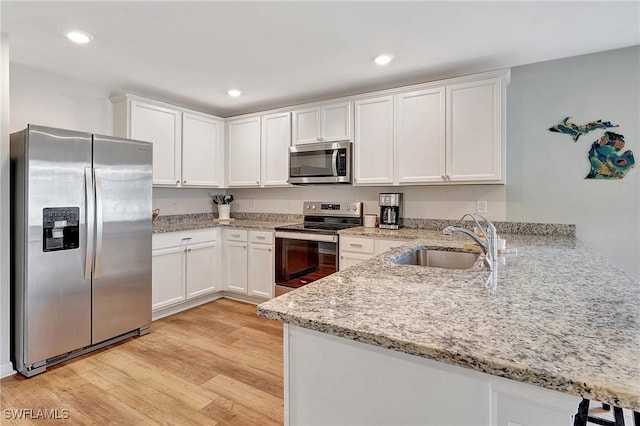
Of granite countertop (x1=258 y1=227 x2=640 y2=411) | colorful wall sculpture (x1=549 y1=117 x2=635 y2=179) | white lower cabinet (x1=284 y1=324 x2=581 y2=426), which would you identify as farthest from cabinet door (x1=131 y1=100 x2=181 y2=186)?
colorful wall sculpture (x1=549 y1=117 x2=635 y2=179)

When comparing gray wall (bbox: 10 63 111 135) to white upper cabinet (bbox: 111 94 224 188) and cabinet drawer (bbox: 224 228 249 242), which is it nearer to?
white upper cabinet (bbox: 111 94 224 188)

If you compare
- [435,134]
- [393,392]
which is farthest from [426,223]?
[393,392]

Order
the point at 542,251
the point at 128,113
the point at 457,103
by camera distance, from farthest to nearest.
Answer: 1. the point at 128,113
2. the point at 457,103
3. the point at 542,251

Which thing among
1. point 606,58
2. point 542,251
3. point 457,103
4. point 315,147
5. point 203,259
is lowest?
point 203,259

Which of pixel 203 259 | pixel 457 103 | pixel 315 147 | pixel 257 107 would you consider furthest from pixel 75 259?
pixel 457 103

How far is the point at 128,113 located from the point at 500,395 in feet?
12.2

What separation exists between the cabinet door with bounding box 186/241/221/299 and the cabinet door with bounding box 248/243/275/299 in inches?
17.7

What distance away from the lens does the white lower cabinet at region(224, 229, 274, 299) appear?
145 inches

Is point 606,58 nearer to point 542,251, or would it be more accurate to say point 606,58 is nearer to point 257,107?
point 542,251

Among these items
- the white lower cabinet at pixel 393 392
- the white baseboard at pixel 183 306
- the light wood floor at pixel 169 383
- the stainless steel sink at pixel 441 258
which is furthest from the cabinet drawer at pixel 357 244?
the white lower cabinet at pixel 393 392

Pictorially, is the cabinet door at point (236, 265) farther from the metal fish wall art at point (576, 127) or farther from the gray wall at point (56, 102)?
the metal fish wall art at point (576, 127)

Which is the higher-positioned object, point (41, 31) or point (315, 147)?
point (41, 31)

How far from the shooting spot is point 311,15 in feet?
6.95

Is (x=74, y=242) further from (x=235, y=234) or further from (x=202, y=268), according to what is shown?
(x=235, y=234)
